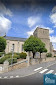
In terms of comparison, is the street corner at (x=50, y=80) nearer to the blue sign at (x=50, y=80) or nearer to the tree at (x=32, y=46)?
the blue sign at (x=50, y=80)

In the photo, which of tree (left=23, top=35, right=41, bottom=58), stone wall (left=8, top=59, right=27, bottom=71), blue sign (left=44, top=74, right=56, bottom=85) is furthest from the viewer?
tree (left=23, top=35, right=41, bottom=58)

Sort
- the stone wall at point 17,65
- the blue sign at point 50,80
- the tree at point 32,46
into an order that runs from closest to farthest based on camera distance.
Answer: the blue sign at point 50,80
the stone wall at point 17,65
the tree at point 32,46

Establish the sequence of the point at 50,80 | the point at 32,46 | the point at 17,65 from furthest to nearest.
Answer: the point at 32,46 → the point at 17,65 → the point at 50,80

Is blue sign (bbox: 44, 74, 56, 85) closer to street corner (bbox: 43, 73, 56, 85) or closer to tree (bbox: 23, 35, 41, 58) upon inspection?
street corner (bbox: 43, 73, 56, 85)

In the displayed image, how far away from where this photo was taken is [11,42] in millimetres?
15469

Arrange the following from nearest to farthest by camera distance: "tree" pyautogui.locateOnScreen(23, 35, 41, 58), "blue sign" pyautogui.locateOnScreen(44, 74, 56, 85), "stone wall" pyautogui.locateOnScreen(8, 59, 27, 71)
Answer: "blue sign" pyautogui.locateOnScreen(44, 74, 56, 85) < "stone wall" pyautogui.locateOnScreen(8, 59, 27, 71) < "tree" pyautogui.locateOnScreen(23, 35, 41, 58)

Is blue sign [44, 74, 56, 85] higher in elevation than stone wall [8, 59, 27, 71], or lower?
higher

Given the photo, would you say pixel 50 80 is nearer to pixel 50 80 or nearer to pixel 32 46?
pixel 50 80

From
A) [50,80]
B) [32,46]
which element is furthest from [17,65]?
[50,80]

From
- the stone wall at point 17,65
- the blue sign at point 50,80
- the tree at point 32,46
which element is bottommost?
the stone wall at point 17,65

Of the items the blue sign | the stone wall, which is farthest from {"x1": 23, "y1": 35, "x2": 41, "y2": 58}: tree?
the blue sign

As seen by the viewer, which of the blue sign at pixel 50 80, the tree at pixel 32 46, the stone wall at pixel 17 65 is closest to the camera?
the blue sign at pixel 50 80

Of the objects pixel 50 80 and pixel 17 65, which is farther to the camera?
pixel 17 65

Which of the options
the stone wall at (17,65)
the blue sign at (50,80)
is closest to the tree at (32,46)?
the stone wall at (17,65)
